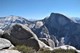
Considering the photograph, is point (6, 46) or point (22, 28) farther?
point (22, 28)

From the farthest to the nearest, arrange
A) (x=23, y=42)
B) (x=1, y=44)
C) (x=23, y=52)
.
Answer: (x=23, y=42)
(x=1, y=44)
(x=23, y=52)

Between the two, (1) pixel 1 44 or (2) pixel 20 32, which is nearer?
(1) pixel 1 44

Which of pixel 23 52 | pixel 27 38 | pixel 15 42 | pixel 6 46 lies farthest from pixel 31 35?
pixel 23 52

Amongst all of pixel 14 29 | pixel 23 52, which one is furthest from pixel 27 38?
pixel 23 52

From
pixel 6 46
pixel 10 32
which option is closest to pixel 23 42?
pixel 10 32

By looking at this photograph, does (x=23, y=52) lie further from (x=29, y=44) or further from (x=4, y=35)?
(x=4, y=35)

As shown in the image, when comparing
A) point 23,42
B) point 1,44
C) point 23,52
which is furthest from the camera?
point 23,42

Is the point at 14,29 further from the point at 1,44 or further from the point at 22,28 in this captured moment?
the point at 1,44

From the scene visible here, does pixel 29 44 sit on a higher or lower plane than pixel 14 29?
lower

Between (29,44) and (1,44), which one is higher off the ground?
(1,44)
